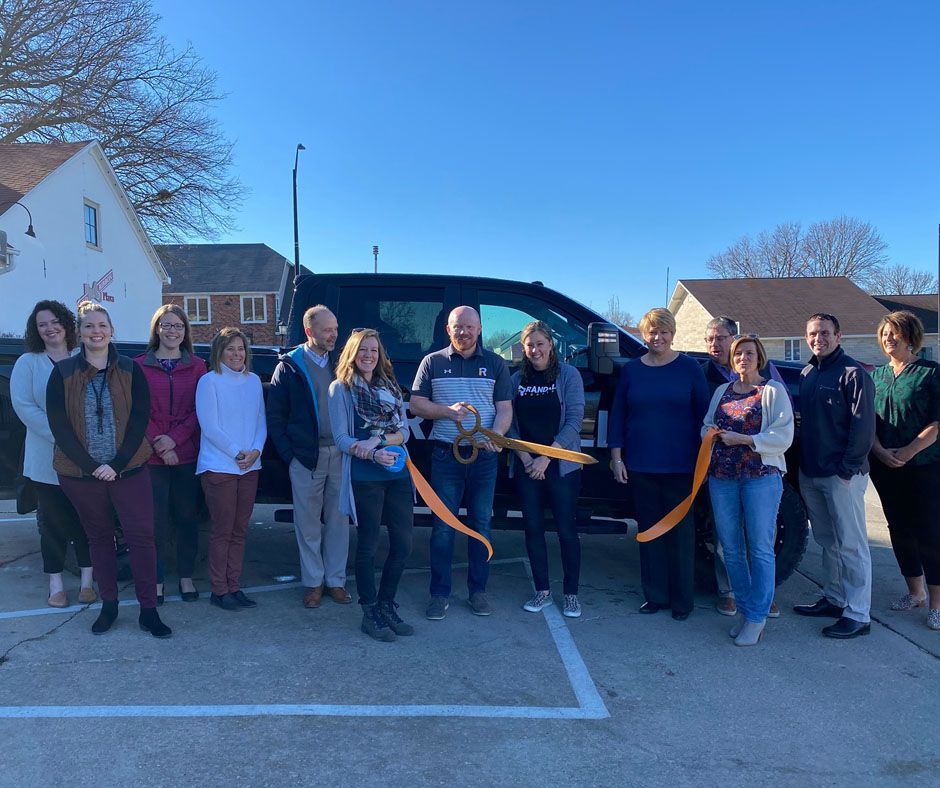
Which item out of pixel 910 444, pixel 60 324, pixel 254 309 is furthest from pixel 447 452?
pixel 254 309

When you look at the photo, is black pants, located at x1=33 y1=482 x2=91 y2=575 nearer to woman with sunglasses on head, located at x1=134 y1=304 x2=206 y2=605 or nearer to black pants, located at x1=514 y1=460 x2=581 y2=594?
woman with sunglasses on head, located at x1=134 y1=304 x2=206 y2=605

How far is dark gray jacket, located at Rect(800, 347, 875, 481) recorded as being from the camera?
12.8 feet

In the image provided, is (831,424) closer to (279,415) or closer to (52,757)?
(279,415)

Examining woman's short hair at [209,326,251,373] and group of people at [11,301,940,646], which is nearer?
group of people at [11,301,940,646]

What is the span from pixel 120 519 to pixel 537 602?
251 centimetres

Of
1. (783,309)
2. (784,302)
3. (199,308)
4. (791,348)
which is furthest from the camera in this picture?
(199,308)

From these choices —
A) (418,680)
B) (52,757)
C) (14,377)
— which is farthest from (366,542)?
(14,377)

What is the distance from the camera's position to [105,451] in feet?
12.5

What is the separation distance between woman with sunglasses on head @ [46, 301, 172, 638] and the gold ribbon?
2.86m

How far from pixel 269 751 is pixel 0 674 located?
167cm

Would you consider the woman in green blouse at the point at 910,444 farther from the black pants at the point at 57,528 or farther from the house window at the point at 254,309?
the house window at the point at 254,309

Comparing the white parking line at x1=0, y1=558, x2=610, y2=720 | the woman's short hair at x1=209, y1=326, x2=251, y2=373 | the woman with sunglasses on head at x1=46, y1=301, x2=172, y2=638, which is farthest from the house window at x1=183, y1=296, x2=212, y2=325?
Result: the white parking line at x1=0, y1=558, x2=610, y2=720

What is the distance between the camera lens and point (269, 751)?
2.76 meters

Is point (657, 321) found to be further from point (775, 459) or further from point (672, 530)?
point (672, 530)
